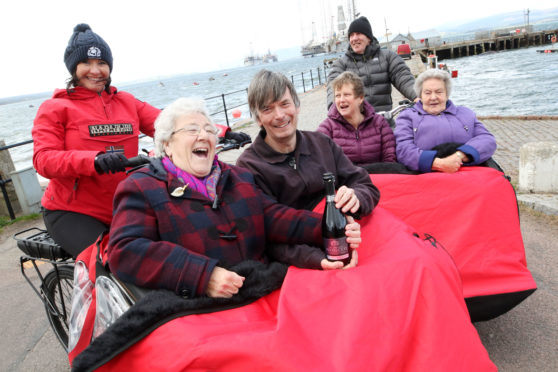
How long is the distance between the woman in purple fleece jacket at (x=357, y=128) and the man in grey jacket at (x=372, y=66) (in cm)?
111

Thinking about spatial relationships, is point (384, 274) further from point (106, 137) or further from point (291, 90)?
point (106, 137)

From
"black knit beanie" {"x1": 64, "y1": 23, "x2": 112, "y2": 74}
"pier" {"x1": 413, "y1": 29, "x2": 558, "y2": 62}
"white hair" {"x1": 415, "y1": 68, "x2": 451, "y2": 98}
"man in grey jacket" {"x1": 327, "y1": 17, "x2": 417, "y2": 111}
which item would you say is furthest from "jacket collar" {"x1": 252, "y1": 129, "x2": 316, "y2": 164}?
"pier" {"x1": 413, "y1": 29, "x2": 558, "y2": 62}

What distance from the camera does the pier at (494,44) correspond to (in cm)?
6794

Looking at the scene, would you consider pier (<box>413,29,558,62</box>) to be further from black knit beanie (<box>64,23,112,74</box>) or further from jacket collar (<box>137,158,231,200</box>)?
jacket collar (<box>137,158,231,200</box>)

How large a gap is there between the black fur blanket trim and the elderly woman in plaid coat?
0.19 feet

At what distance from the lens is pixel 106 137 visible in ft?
8.86

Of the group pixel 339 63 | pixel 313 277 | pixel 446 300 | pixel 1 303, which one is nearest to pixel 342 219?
pixel 313 277

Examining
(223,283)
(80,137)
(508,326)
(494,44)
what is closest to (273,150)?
(223,283)

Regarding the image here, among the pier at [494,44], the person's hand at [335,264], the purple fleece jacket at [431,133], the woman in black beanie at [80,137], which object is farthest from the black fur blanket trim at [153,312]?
the pier at [494,44]

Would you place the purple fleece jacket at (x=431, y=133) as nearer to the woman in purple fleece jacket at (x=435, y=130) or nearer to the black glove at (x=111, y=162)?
the woman in purple fleece jacket at (x=435, y=130)

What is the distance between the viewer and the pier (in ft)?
223

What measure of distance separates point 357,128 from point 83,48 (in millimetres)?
2251

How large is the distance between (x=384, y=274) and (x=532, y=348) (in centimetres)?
160

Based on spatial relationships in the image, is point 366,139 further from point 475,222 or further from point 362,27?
point 362,27
